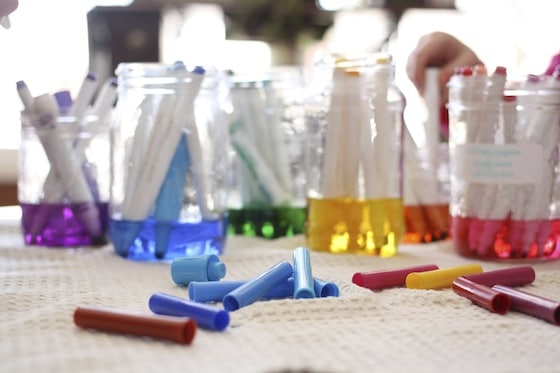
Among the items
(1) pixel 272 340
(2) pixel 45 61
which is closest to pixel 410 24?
(2) pixel 45 61

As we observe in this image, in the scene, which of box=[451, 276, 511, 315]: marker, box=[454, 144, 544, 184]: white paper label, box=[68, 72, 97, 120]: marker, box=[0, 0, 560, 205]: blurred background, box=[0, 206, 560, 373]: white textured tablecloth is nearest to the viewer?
box=[0, 206, 560, 373]: white textured tablecloth

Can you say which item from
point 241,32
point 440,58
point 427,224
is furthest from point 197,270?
point 241,32

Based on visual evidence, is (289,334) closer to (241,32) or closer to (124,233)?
(124,233)

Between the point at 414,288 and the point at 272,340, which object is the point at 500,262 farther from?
the point at 272,340

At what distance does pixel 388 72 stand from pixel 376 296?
317 mm

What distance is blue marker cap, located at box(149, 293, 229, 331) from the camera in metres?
0.45

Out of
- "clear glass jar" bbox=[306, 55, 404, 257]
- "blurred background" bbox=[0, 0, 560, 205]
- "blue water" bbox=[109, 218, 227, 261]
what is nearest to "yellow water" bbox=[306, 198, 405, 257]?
"clear glass jar" bbox=[306, 55, 404, 257]

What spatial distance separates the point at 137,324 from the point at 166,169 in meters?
0.30

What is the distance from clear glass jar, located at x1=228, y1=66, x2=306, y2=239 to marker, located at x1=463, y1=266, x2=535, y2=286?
32cm

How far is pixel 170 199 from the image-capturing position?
71cm

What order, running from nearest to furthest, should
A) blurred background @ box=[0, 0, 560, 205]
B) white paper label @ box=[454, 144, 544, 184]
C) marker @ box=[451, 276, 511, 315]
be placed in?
marker @ box=[451, 276, 511, 315] < white paper label @ box=[454, 144, 544, 184] < blurred background @ box=[0, 0, 560, 205]

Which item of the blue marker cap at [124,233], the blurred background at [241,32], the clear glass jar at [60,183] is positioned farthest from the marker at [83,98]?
the blurred background at [241,32]

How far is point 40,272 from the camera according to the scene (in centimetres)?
64

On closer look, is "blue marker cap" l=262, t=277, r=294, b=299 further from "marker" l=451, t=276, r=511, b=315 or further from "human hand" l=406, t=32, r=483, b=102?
"human hand" l=406, t=32, r=483, b=102
